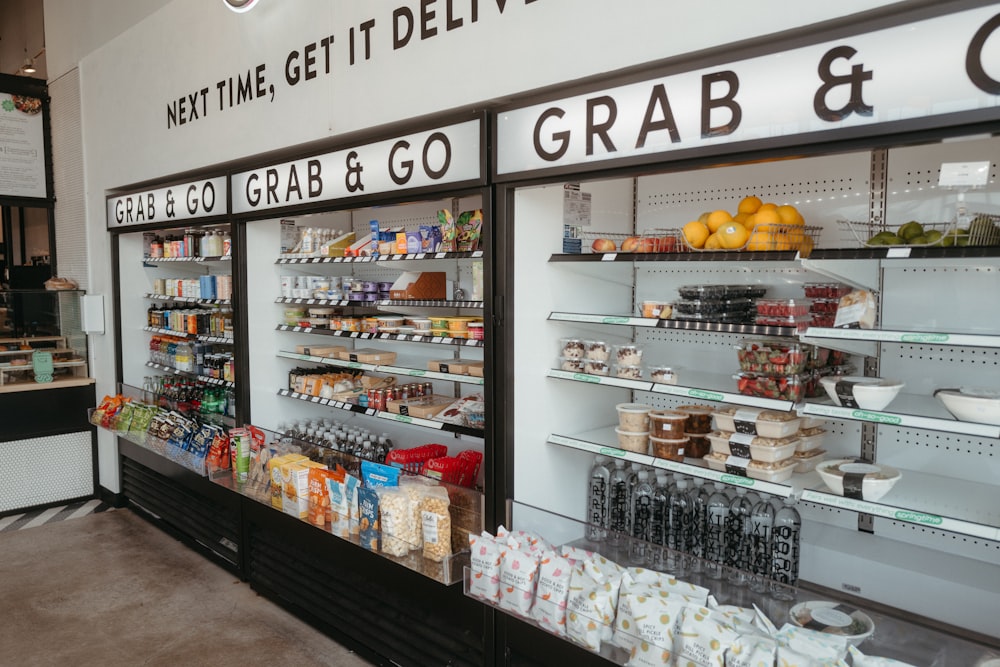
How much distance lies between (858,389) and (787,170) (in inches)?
41.9

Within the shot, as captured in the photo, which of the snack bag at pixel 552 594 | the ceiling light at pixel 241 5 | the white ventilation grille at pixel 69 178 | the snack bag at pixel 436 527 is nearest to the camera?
the snack bag at pixel 552 594

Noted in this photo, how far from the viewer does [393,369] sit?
424cm

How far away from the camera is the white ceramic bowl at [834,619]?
7.73ft

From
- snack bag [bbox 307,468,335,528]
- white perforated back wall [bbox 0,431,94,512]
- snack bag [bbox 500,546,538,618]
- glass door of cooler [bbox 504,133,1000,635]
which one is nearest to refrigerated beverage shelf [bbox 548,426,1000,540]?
glass door of cooler [bbox 504,133,1000,635]

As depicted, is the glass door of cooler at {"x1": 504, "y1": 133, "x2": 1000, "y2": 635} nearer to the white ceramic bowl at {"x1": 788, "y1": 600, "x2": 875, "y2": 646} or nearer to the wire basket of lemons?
the wire basket of lemons

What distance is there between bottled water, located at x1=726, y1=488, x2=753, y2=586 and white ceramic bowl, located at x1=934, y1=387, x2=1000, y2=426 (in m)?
0.96

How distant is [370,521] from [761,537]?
1842 millimetres

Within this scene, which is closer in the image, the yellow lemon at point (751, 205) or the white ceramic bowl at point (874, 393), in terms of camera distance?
the white ceramic bowl at point (874, 393)

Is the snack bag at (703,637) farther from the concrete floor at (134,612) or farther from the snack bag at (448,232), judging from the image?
the snack bag at (448,232)

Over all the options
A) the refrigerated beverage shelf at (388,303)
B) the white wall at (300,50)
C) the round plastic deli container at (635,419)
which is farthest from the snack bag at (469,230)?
the round plastic deli container at (635,419)

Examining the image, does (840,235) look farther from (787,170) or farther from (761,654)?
(761,654)

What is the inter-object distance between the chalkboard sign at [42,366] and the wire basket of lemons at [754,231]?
596 cm

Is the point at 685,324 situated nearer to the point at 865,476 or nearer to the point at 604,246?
the point at 604,246

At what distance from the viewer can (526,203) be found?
10.5 feet
